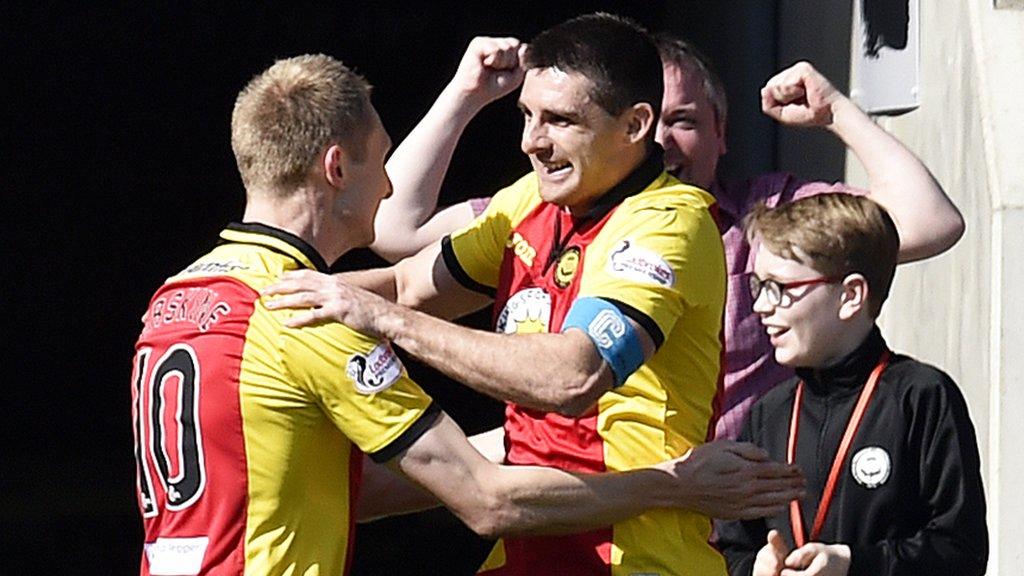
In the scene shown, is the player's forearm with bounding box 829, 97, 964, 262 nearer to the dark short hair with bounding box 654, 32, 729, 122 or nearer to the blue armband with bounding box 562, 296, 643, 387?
the dark short hair with bounding box 654, 32, 729, 122

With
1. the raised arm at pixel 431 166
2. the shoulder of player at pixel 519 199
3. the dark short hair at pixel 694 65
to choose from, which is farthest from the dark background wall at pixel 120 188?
the shoulder of player at pixel 519 199

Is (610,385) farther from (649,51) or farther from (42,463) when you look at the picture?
(42,463)

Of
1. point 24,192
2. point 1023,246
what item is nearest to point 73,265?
point 24,192

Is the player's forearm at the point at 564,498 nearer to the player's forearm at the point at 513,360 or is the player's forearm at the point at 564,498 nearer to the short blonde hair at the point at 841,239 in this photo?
the player's forearm at the point at 513,360

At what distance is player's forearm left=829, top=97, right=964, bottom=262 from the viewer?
426 centimetres

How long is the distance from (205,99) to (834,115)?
25.4 feet

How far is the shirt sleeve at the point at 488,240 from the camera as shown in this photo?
13.2 feet

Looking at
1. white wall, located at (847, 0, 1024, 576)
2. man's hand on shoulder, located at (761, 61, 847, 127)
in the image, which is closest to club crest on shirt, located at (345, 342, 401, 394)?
man's hand on shoulder, located at (761, 61, 847, 127)

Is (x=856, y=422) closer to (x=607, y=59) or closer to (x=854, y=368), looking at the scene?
(x=854, y=368)

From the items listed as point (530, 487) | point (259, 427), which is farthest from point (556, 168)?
point (259, 427)

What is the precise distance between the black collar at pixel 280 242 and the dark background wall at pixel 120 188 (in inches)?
256

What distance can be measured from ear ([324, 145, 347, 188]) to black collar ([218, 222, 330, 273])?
12 centimetres

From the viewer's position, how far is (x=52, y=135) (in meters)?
12.1

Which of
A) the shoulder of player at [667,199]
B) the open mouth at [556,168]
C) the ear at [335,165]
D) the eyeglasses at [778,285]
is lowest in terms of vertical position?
the eyeglasses at [778,285]
